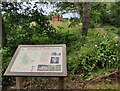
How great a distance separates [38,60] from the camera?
6.73 feet

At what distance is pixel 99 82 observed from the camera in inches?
107

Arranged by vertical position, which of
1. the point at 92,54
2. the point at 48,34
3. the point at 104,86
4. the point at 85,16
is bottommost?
the point at 104,86

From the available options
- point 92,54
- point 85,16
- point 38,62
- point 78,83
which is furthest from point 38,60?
point 85,16

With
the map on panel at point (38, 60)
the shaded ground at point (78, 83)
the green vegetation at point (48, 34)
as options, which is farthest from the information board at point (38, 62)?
the green vegetation at point (48, 34)

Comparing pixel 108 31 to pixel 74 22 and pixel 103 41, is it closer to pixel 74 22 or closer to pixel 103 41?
pixel 103 41

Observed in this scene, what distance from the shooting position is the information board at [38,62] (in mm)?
1890

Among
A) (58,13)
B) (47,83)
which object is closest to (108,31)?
(58,13)

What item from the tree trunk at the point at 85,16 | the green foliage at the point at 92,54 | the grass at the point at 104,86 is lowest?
the grass at the point at 104,86

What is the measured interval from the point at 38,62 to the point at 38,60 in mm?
34

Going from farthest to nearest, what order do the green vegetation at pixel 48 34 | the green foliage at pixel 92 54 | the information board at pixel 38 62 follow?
the green vegetation at pixel 48 34 → the green foliage at pixel 92 54 → the information board at pixel 38 62

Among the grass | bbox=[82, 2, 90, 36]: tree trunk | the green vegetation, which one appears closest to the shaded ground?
the grass

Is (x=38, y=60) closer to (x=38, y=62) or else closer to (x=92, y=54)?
(x=38, y=62)

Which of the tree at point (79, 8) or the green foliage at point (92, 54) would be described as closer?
the green foliage at point (92, 54)

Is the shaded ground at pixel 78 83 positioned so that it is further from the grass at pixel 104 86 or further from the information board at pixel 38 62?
the information board at pixel 38 62
